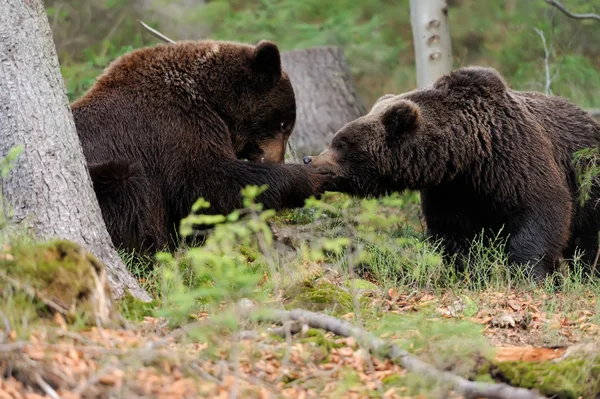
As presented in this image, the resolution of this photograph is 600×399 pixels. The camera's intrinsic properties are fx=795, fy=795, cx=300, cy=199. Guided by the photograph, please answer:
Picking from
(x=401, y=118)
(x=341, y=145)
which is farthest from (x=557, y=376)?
(x=341, y=145)

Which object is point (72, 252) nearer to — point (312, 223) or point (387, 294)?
point (387, 294)

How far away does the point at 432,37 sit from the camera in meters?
10.3

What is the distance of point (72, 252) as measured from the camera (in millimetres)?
4195

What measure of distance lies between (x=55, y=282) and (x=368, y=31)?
1238 centimetres

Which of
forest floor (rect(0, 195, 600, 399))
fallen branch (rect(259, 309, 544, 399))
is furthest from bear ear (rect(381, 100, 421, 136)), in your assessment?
fallen branch (rect(259, 309, 544, 399))

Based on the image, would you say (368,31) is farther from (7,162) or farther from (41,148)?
(7,162)

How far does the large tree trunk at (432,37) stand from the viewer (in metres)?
10.3

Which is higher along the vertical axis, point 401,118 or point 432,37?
point 432,37

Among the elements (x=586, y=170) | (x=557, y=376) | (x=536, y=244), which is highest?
(x=586, y=170)

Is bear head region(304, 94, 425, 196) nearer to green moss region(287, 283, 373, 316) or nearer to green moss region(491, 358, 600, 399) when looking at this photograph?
green moss region(287, 283, 373, 316)

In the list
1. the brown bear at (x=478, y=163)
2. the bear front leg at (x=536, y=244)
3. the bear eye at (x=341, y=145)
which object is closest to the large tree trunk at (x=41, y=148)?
the brown bear at (x=478, y=163)

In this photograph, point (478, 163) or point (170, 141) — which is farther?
point (478, 163)

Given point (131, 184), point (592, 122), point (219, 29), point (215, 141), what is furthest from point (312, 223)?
point (219, 29)

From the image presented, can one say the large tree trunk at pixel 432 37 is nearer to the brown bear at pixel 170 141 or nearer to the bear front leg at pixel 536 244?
the brown bear at pixel 170 141
